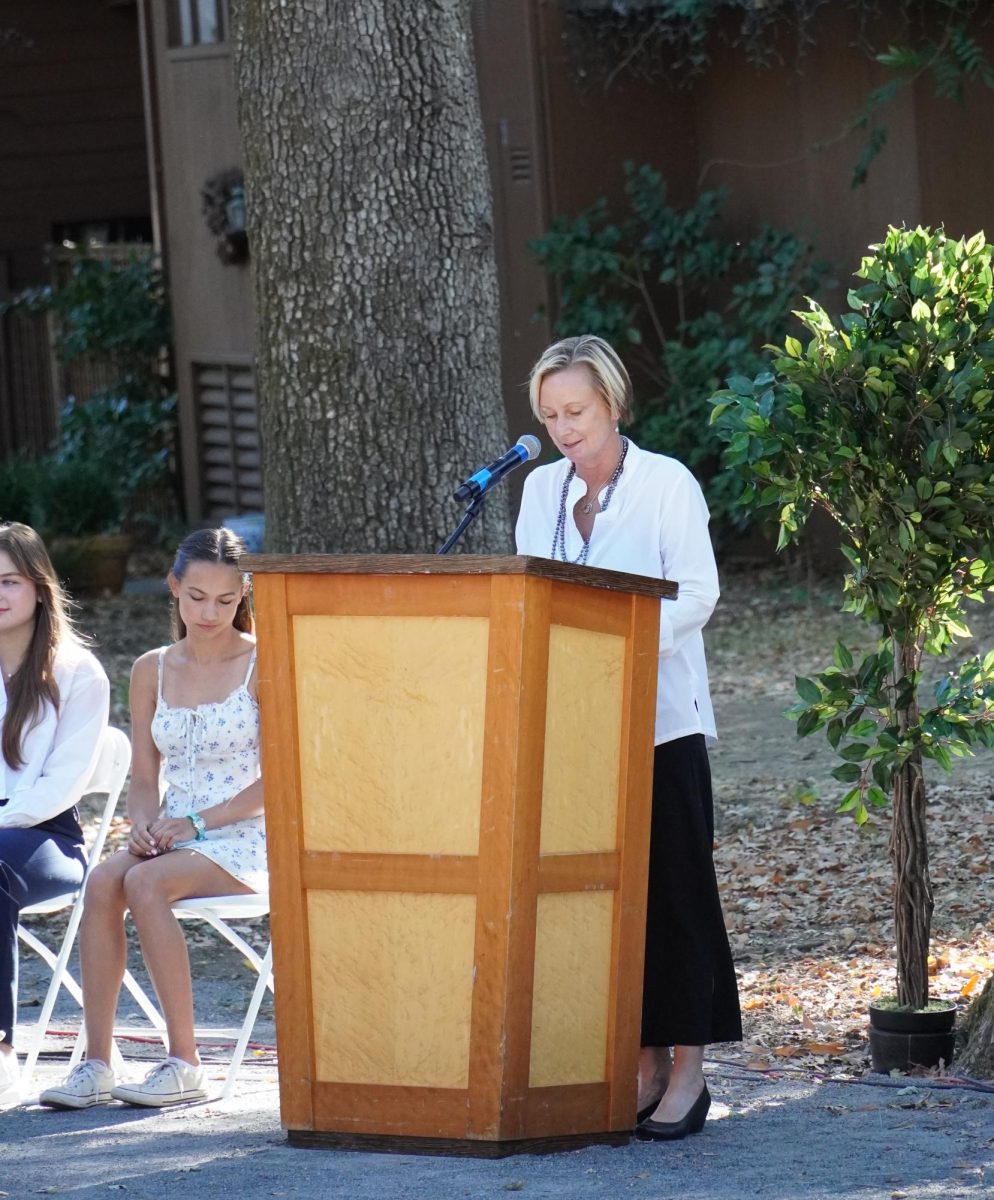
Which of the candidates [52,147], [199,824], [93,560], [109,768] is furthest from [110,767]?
[52,147]

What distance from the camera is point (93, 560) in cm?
1393

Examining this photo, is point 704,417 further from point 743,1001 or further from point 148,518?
point 743,1001

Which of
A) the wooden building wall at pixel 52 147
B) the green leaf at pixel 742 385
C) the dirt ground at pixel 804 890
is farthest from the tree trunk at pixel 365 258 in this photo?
the wooden building wall at pixel 52 147

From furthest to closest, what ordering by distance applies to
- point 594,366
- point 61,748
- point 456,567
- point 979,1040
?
point 61,748, point 979,1040, point 594,366, point 456,567

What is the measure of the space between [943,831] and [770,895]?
0.84 metres

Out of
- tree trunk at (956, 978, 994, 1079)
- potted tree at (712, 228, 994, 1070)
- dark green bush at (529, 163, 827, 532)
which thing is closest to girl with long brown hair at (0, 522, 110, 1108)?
potted tree at (712, 228, 994, 1070)

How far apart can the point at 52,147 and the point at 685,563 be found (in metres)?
16.0

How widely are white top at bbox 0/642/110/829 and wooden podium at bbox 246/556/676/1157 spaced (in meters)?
1.35

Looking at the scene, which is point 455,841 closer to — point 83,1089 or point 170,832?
point 170,832

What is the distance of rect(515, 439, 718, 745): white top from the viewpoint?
403 centimetres

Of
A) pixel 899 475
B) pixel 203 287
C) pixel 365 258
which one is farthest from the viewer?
pixel 203 287

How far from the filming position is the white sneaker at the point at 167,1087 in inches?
176

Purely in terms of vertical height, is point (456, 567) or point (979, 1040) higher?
point (456, 567)

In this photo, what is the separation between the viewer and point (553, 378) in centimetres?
405
